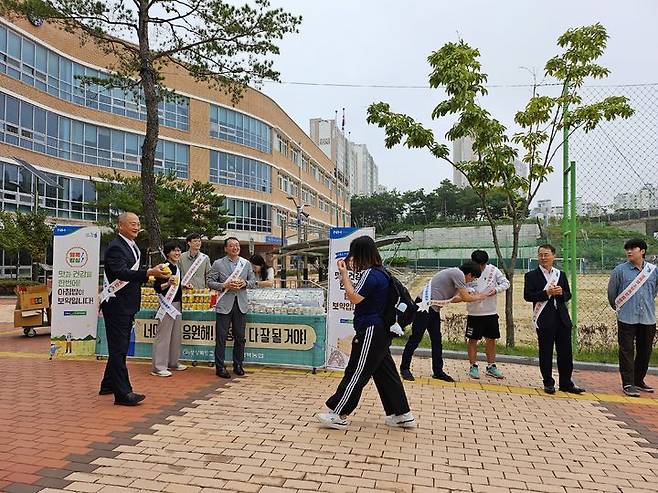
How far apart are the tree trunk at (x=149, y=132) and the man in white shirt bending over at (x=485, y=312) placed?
6313 millimetres

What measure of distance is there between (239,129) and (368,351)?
40.3 m

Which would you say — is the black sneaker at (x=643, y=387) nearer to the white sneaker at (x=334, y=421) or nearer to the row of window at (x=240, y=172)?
the white sneaker at (x=334, y=421)

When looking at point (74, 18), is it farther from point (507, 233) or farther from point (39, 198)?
point (507, 233)

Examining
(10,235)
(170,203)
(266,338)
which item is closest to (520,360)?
(266,338)

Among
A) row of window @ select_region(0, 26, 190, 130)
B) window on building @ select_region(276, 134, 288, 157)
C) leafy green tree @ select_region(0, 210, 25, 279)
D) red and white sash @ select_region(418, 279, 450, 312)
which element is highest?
window on building @ select_region(276, 134, 288, 157)

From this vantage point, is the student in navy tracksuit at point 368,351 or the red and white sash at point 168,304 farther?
the red and white sash at point 168,304

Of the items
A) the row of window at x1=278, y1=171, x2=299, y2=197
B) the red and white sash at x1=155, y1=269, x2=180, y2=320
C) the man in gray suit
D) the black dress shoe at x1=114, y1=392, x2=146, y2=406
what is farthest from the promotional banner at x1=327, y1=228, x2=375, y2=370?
the row of window at x1=278, y1=171, x2=299, y2=197

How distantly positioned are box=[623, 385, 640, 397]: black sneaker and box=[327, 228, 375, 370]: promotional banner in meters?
3.31

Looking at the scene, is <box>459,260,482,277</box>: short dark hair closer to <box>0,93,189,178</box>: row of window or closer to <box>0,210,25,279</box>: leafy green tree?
<box>0,210,25,279</box>: leafy green tree

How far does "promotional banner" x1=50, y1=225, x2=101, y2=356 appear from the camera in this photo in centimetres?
762

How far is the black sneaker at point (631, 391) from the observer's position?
20.1 feet

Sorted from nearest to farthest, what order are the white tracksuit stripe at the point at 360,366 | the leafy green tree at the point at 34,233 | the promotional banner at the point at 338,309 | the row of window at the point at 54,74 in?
the white tracksuit stripe at the point at 360,366 → the promotional banner at the point at 338,309 → the leafy green tree at the point at 34,233 → the row of window at the point at 54,74

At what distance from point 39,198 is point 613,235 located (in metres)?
27.8

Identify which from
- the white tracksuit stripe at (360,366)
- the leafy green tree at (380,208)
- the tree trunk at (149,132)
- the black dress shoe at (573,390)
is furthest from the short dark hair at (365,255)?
the leafy green tree at (380,208)
